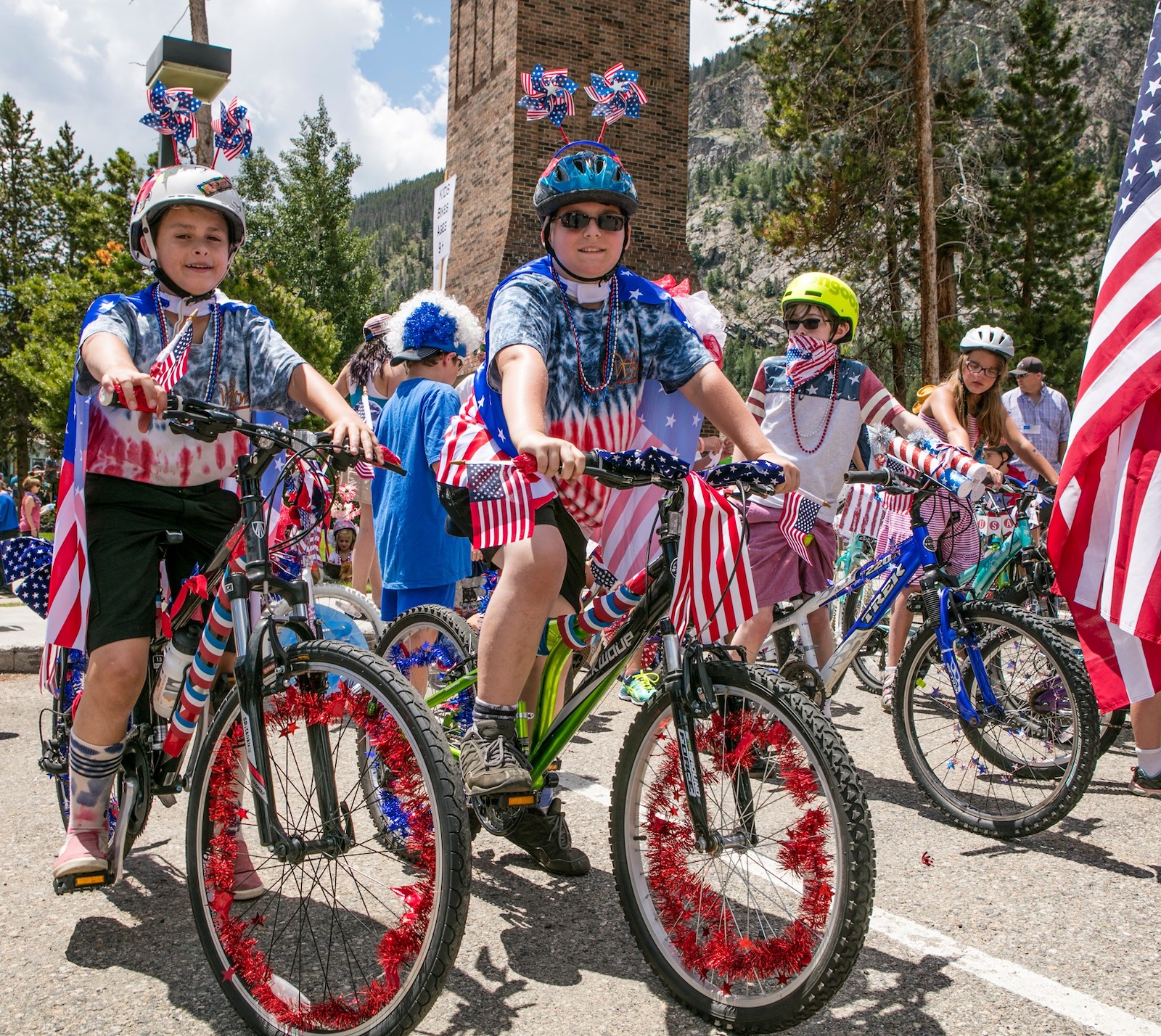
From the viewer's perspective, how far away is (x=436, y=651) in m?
3.88

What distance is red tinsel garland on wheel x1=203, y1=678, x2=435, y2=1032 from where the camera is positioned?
2.18 m

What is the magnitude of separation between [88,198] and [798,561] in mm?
37628

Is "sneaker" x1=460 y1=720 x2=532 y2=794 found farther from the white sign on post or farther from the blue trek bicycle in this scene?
the white sign on post

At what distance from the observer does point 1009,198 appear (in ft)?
101

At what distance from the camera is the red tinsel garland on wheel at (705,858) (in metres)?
2.27

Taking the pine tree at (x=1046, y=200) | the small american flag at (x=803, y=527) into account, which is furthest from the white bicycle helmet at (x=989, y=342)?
the pine tree at (x=1046, y=200)

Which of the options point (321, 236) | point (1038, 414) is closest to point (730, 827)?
point (1038, 414)

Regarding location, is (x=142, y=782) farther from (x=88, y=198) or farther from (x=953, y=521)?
(x=88, y=198)

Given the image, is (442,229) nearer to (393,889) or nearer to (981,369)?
(981,369)

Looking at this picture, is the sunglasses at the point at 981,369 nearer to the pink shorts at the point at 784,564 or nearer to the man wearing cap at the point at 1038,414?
the pink shorts at the point at 784,564

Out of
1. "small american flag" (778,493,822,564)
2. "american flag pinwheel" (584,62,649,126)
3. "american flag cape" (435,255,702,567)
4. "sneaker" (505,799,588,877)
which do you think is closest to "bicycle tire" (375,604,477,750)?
"sneaker" (505,799,588,877)

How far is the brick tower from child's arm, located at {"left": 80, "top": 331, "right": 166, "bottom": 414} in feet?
65.5

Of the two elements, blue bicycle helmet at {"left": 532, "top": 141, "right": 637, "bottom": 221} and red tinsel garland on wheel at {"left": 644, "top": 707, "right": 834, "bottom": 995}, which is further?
blue bicycle helmet at {"left": 532, "top": 141, "right": 637, "bottom": 221}

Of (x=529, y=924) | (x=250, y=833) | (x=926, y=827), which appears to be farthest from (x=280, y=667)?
(x=926, y=827)
